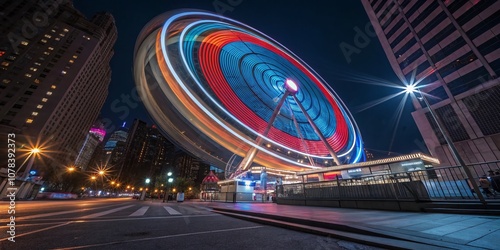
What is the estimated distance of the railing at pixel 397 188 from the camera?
296 inches

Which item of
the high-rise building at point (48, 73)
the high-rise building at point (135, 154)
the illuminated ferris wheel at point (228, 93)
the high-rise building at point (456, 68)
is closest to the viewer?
the illuminated ferris wheel at point (228, 93)

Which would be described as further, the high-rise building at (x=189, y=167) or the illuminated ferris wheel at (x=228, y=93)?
the high-rise building at (x=189, y=167)

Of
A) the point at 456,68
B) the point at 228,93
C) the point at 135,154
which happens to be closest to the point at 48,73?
the point at 228,93

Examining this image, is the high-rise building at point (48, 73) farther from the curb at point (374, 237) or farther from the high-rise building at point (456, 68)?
the high-rise building at point (456, 68)

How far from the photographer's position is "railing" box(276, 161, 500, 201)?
7.52 meters

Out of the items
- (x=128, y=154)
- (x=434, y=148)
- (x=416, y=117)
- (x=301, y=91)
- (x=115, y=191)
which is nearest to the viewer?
(x=434, y=148)

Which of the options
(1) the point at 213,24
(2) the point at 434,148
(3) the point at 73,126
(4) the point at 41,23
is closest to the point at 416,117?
(2) the point at 434,148

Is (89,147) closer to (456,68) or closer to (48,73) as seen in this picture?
(48,73)

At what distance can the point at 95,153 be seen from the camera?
159 m

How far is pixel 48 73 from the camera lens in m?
71.3

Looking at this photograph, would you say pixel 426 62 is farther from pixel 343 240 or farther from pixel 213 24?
pixel 343 240

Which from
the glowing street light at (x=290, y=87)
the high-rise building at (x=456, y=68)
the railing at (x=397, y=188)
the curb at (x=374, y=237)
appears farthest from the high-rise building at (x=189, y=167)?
the curb at (x=374, y=237)

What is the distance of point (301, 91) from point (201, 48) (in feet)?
71.0

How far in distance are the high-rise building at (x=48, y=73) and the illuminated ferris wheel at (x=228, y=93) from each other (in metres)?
64.4
